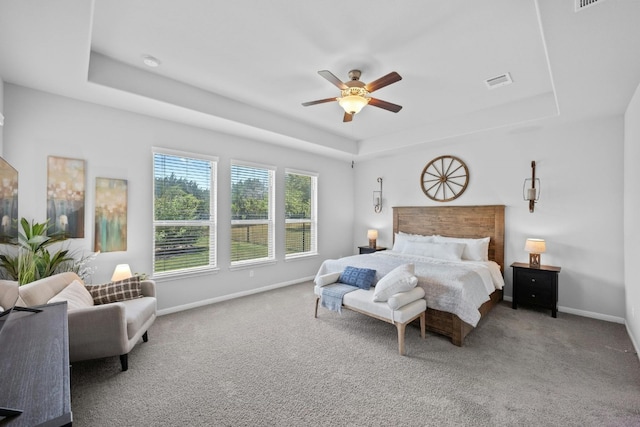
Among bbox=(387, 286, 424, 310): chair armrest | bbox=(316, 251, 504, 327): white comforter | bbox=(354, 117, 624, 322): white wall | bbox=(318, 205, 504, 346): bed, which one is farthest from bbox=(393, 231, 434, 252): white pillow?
bbox=(387, 286, 424, 310): chair armrest

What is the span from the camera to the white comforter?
3025mm

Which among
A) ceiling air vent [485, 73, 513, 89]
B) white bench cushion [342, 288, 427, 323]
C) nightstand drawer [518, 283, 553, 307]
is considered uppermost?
ceiling air vent [485, 73, 513, 89]

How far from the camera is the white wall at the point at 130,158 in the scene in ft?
9.82

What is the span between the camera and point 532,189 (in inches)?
163

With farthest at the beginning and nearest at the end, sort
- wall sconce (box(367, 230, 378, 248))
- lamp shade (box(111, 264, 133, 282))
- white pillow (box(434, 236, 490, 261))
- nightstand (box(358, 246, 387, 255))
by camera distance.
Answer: wall sconce (box(367, 230, 378, 248)), nightstand (box(358, 246, 387, 255)), white pillow (box(434, 236, 490, 261)), lamp shade (box(111, 264, 133, 282))

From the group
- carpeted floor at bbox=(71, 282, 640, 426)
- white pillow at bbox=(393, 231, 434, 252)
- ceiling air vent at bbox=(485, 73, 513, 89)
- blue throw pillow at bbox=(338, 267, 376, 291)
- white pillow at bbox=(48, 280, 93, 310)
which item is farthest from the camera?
white pillow at bbox=(393, 231, 434, 252)

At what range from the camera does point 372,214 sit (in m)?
6.47

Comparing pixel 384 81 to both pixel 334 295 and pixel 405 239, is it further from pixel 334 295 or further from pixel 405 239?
pixel 405 239

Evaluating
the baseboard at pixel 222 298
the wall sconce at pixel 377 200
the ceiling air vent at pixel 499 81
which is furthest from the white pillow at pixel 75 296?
the wall sconce at pixel 377 200

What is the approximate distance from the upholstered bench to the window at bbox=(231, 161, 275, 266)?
2225mm

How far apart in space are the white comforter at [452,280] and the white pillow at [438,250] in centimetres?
14

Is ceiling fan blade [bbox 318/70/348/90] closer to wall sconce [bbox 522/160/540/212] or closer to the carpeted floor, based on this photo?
the carpeted floor

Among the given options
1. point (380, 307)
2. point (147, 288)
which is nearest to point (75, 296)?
point (147, 288)

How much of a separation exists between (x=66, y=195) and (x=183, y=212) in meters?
1.31
